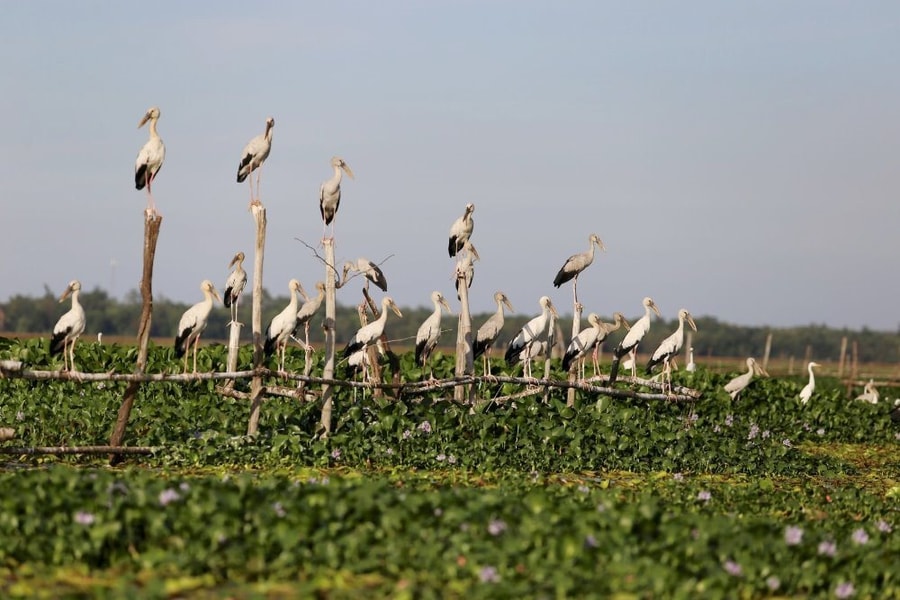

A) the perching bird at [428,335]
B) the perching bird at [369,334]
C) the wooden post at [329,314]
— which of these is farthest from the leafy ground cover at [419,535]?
the perching bird at [428,335]

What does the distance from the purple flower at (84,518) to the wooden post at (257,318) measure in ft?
19.7

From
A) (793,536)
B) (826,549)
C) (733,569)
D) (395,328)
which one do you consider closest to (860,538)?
(826,549)

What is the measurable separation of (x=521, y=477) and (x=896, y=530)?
372 centimetres

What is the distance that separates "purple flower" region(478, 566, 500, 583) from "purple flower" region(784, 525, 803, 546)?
7.20 feet

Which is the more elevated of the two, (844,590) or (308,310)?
(308,310)

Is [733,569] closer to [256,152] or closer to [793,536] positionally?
[793,536]

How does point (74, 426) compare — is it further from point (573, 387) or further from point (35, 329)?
point (35, 329)

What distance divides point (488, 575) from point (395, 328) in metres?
82.8

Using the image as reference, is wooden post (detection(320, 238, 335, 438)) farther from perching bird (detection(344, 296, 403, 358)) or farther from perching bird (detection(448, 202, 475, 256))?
perching bird (detection(448, 202, 475, 256))

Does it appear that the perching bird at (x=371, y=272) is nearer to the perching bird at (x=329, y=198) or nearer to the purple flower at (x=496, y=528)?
the perching bird at (x=329, y=198)

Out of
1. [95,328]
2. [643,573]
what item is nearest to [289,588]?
[643,573]

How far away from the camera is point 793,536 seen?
8.41 meters

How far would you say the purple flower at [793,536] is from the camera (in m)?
8.40

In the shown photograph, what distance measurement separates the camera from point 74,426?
16.3 metres
